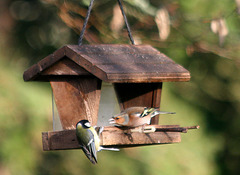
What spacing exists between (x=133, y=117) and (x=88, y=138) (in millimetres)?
377

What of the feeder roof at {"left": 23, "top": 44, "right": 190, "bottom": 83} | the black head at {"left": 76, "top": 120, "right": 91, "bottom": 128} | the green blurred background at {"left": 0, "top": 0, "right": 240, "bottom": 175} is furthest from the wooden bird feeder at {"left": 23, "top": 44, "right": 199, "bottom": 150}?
the green blurred background at {"left": 0, "top": 0, "right": 240, "bottom": 175}

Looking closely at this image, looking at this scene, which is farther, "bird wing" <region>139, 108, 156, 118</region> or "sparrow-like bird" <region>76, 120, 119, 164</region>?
"bird wing" <region>139, 108, 156, 118</region>

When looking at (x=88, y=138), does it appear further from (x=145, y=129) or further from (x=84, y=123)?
(x=145, y=129)

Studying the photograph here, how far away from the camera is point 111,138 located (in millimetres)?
2932

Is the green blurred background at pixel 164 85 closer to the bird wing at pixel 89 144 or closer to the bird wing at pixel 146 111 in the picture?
the bird wing at pixel 146 111

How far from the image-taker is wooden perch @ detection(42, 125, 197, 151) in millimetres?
2937

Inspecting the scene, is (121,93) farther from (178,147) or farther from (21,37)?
(21,37)

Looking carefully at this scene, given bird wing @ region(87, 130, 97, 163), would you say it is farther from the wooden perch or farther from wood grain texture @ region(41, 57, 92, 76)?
wood grain texture @ region(41, 57, 92, 76)

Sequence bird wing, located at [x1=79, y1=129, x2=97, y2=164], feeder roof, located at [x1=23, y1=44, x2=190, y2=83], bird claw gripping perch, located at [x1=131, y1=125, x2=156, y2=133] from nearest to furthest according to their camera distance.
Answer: bird wing, located at [x1=79, y1=129, x2=97, y2=164] → feeder roof, located at [x1=23, y1=44, x2=190, y2=83] → bird claw gripping perch, located at [x1=131, y1=125, x2=156, y2=133]

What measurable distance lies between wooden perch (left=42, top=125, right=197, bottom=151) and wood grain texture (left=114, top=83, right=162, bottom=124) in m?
0.28

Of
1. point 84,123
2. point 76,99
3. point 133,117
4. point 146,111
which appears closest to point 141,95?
point 146,111

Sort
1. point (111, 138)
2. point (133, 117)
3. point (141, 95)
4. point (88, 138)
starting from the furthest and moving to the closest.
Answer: point (141, 95), point (133, 117), point (111, 138), point (88, 138)

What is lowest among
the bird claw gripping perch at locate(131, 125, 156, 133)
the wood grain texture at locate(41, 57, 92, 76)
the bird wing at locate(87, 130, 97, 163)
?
the bird wing at locate(87, 130, 97, 163)

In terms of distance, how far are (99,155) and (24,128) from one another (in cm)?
87
